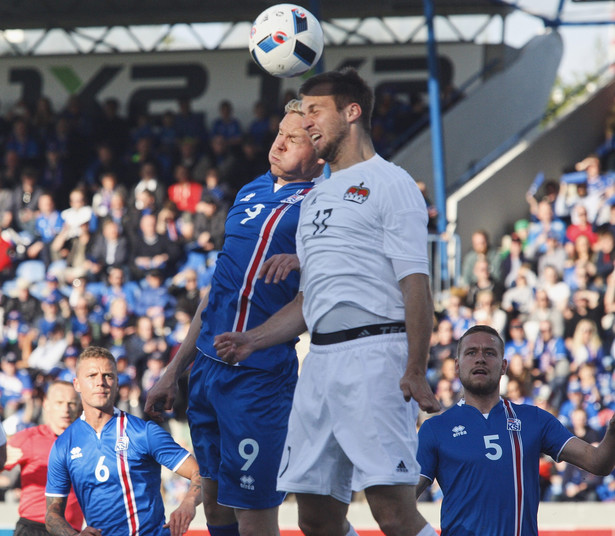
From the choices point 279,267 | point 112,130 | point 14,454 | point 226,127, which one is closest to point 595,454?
point 279,267

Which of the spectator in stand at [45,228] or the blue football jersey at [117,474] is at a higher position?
the spectator in stand at [45,228]

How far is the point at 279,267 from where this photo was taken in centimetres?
420

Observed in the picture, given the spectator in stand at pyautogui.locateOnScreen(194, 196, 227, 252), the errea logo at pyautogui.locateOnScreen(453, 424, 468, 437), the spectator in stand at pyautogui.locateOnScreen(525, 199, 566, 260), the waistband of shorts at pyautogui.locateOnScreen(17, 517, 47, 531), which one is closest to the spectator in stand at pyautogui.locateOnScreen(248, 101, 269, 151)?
the spectator in stand at pyautogui.locateOnScreen(194, 196, 227, 252)

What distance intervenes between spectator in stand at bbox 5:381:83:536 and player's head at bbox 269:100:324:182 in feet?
7.13

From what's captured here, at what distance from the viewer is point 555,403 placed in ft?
34.2

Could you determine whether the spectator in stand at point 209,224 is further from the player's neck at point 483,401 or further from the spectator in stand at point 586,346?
the player's neck at point 483,401

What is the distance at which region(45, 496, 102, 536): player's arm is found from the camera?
4.75 metres

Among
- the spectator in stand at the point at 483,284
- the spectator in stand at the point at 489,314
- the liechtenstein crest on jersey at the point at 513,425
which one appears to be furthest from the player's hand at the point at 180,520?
the spectator in stand at the point at 483,284

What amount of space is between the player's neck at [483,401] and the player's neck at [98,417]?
1.88m

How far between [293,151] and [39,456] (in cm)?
275

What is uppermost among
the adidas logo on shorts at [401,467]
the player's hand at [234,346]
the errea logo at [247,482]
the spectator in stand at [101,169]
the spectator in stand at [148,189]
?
the spectator in stand at [101,169]

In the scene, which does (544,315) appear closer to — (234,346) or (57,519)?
(57,519)

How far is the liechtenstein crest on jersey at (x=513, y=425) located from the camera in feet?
15.2

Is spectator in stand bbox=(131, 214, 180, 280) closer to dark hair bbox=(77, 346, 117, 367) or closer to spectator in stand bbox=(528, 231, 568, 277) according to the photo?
spectator in stand bbox=(528, 231, 568, 277)
